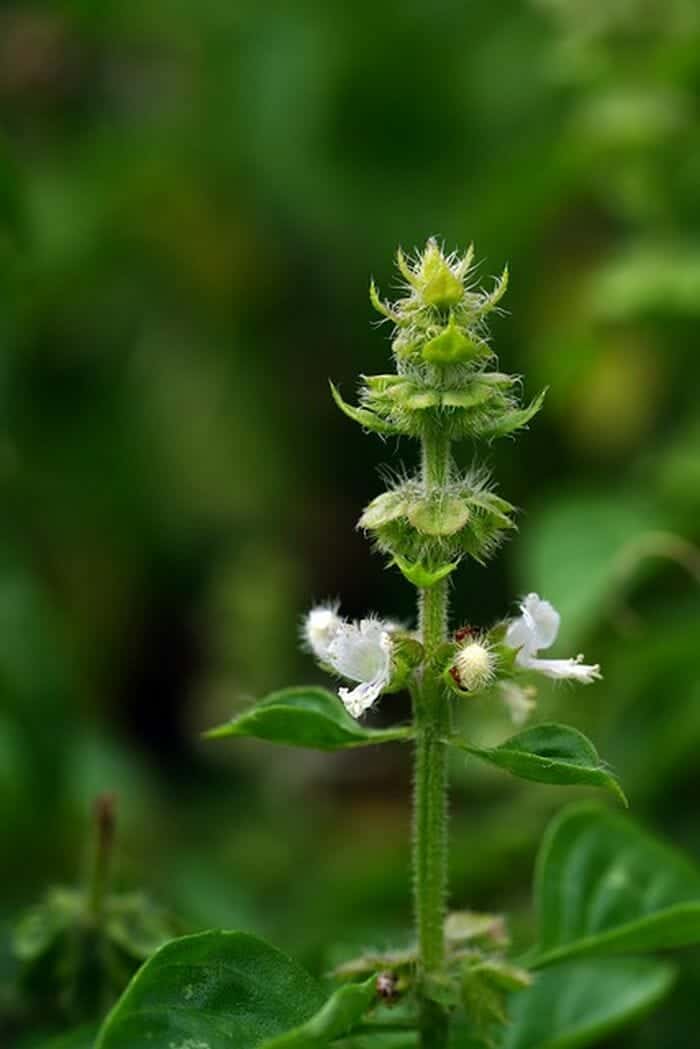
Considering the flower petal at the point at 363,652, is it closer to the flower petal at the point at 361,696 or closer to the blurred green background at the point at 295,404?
the flower petal at the point at 361,696

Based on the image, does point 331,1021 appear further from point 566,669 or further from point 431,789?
point 566,669

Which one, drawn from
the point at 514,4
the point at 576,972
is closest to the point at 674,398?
the point at 514,4

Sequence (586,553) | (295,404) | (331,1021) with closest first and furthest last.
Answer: (331,1021)
(586,553)
(295,404)

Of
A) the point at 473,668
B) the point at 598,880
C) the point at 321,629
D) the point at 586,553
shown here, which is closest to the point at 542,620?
the point at 473,668

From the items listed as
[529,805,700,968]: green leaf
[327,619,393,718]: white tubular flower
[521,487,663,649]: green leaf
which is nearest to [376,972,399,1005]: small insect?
[529,805,700,968]: green leaf

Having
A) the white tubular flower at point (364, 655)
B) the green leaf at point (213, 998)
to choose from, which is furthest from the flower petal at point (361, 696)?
the green leaf at point (213, 998)

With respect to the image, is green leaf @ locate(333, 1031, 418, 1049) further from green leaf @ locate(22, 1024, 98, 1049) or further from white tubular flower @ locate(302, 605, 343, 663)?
white tubular flower @ locate(302, 605, 343, 663)
